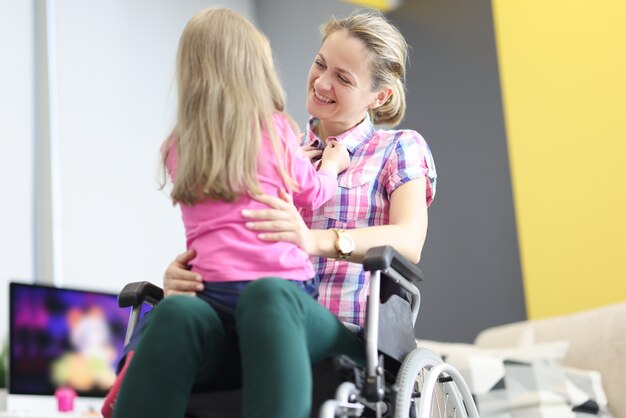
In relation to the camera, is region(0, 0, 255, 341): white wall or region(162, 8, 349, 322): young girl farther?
region(0, 0, 255, 341): white wall

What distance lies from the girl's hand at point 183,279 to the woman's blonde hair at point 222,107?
0.10 meters

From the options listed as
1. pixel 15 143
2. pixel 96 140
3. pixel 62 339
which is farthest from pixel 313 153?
pixel 96 140

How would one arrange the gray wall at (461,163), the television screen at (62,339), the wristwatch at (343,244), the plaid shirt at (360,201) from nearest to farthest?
the wristwatch at (343,244)
the plaid shirt at (360,201)
the television screen at (62,339)
the gray wall at (461,163)

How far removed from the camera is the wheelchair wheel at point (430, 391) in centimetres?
144

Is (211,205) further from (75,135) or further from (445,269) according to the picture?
(445,269)

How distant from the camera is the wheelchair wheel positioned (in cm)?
144

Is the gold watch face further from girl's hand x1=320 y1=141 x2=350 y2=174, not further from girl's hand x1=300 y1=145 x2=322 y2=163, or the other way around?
girl's hand x1=300 y1=145 x2=322 y2=163

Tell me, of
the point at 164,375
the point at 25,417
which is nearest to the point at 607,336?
the point at 25,417

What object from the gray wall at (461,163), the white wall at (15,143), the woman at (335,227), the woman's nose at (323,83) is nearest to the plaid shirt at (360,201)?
the woman at (335,227)

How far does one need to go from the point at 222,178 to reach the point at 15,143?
8.20 ft

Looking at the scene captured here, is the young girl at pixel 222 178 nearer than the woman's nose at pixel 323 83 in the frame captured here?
Yes

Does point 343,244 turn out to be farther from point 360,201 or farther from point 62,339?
point 62,339

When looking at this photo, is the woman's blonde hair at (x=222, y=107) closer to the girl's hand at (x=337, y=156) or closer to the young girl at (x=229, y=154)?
the young girl at (x=229, y=154)

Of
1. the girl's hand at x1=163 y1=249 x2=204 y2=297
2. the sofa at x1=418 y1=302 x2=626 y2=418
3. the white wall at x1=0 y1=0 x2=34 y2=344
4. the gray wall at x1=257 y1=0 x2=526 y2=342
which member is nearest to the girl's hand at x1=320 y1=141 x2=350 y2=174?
the girl's hand at x1=163 y1=249 x2=204 y2=297
